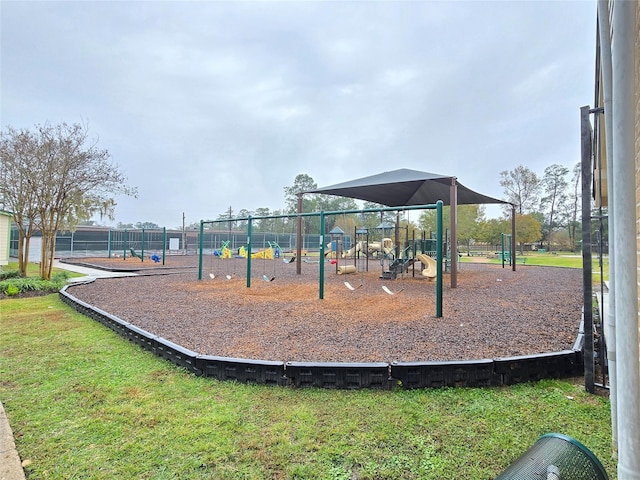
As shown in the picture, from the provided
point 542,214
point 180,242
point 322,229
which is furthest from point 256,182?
point 542,214

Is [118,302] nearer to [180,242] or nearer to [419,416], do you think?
[419,416]

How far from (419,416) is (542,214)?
170 feet

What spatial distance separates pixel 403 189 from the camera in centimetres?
1140

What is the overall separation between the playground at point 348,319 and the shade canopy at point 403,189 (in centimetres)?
305

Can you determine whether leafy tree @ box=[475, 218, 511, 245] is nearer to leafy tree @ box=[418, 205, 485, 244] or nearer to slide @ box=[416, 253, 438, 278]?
leafy tree @ box=[418, 205, 485, 244]

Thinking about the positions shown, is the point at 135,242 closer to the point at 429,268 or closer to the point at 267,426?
the point at 429,268

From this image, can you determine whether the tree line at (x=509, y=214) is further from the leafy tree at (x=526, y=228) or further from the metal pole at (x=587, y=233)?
the metal pole at (x=587, y=233)

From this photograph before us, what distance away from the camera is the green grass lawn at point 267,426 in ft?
5.81

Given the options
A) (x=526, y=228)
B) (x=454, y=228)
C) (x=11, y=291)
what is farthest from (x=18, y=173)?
(x=526, y=228)

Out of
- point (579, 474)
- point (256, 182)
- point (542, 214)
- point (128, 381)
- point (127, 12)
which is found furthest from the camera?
point (542, 214)

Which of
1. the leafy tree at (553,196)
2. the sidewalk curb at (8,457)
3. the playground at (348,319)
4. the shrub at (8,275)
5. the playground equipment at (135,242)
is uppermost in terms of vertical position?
the leafy tree at (553,196)

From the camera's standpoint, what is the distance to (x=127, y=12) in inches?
347

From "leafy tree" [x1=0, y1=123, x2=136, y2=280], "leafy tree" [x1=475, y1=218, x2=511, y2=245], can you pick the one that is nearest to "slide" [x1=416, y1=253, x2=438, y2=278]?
"leafy tree" [x1=0, y1=123, x2=136, y2=280]

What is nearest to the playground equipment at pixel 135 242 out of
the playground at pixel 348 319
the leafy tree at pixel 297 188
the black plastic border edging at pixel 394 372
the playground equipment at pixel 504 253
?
the playground at pixel 348 319
